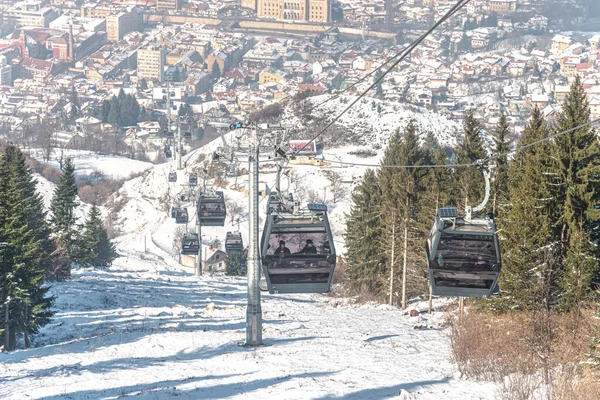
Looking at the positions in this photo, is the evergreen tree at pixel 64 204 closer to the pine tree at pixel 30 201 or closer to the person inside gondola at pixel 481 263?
the pine tree at pixel 30 201

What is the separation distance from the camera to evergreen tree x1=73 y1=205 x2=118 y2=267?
49094mm

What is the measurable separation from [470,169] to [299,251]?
15.7 metres

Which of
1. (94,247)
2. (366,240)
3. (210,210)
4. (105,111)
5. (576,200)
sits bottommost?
(94,247)

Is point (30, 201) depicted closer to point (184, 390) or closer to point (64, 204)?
point (64, 204)

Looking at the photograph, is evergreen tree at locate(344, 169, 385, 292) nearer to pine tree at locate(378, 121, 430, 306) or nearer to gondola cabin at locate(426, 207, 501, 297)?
pine tree at locate(378, 121, 430, 306)

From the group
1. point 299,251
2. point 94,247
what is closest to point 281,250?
point 299,251

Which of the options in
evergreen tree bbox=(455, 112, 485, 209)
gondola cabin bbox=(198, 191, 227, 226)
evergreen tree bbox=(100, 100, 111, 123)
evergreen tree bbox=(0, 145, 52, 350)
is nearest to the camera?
evergreen tree bbox=(0, 145, 52, 350)

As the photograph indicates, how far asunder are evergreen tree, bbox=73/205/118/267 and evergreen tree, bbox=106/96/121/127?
377 feet

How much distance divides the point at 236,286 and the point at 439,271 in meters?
27.7

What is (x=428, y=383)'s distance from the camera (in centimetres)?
1812

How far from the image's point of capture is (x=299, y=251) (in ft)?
55.6

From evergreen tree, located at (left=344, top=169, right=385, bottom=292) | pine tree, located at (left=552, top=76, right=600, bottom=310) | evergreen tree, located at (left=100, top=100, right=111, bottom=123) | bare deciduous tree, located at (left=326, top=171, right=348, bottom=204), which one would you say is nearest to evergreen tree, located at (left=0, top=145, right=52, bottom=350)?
evergreen tree, located at (left=344, top=169, right=385, bottom=292)

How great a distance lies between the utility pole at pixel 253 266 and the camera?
21906mm

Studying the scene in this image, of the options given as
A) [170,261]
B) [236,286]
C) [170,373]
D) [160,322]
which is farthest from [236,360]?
[170,261]
